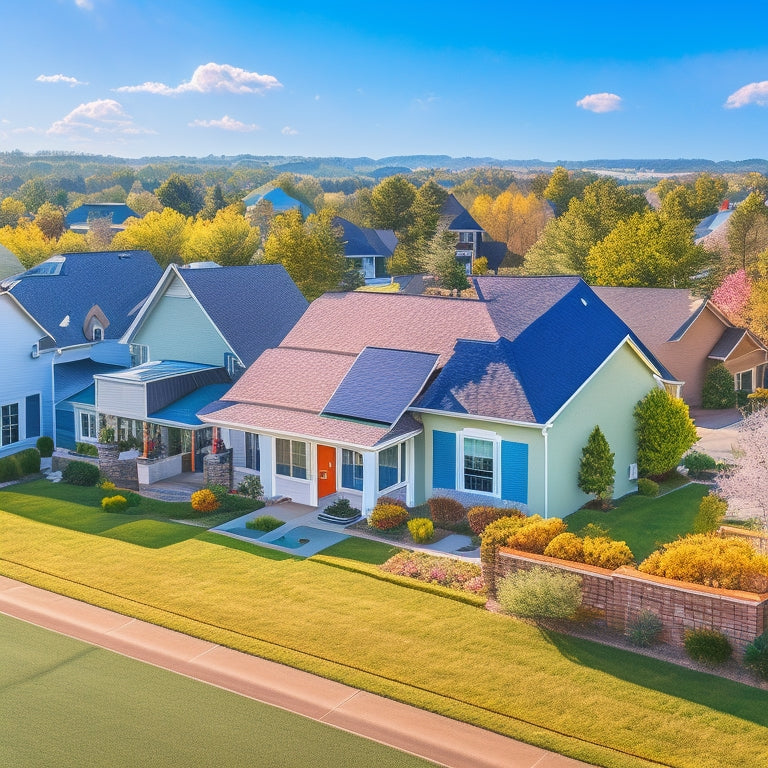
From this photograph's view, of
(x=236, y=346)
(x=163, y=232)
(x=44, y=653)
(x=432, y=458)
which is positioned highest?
(x=163, y=232)

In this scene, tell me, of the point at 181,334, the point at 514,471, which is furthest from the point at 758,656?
the point at 181,334

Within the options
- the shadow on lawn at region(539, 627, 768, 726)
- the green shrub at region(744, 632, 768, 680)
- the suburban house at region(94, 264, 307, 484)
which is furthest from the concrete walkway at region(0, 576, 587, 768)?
the suburban house at region(94, 264, 307, 484)

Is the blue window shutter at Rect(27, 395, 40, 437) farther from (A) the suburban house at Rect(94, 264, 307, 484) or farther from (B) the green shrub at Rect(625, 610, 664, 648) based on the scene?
(B) the green shrub at Rect(625, 610, 664, 648)

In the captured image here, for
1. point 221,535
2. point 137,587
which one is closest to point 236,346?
point 221,535

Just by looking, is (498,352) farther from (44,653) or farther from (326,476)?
(44,653)

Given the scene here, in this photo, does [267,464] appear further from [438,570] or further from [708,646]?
[708,646]

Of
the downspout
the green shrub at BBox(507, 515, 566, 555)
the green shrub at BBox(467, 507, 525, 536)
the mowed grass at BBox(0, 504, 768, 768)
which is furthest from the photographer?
the downspout
